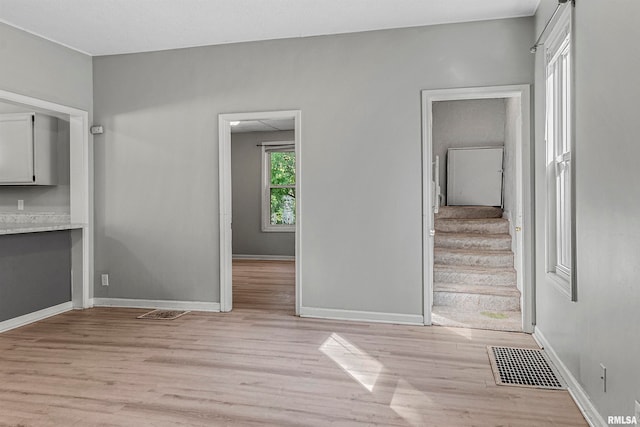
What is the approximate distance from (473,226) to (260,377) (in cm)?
365

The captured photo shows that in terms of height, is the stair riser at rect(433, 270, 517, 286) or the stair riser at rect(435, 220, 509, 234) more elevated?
the stair riser at rect(435, 220, 509, 234)

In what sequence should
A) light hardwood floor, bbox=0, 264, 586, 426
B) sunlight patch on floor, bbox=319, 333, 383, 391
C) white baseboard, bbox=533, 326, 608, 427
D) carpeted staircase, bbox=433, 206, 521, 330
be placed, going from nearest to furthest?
white baseboard, bbox=533, 326, 608, 427 → light hardwood floor, bbox=0, 264, 586, 426 → sunlight patch on floor, bbox=319, 333, 383, 391 → carpeted staircase, bbox=433, 206, 521, 330

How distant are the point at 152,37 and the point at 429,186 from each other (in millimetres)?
2985

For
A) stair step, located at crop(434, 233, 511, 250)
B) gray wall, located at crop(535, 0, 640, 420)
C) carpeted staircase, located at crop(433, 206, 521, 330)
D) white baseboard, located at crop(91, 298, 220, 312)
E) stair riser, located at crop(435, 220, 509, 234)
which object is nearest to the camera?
gray wall, located at crop(535, 0, 640, 420)

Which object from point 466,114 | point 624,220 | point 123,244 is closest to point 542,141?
point 624,220

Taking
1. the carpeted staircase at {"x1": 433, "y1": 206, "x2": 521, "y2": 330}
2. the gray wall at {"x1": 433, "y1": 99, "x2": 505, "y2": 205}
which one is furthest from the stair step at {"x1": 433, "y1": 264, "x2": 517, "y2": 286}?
the gray wall at {"x1": 433, "y1": 99, "x2": 505, "y2": 205}

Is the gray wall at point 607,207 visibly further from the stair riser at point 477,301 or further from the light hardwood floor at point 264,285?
the light hardwood floor at point 264,285

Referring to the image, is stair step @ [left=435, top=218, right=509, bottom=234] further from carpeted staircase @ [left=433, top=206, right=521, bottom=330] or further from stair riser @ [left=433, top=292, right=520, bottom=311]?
stair riser @ [left=433, top=292, right=520, bottom=311]

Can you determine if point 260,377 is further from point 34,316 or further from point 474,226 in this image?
point 474,226

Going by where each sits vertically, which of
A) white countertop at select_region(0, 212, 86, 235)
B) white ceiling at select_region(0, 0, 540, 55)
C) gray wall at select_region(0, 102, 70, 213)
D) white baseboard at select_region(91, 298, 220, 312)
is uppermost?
white ceiling at select_region(0, 0, 540, 55)

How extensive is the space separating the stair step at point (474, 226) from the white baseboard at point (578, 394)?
91.6 inches

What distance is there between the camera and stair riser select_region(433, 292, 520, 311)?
4.43 metres

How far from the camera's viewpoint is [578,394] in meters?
2.50

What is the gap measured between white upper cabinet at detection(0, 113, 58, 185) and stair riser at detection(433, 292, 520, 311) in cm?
423
